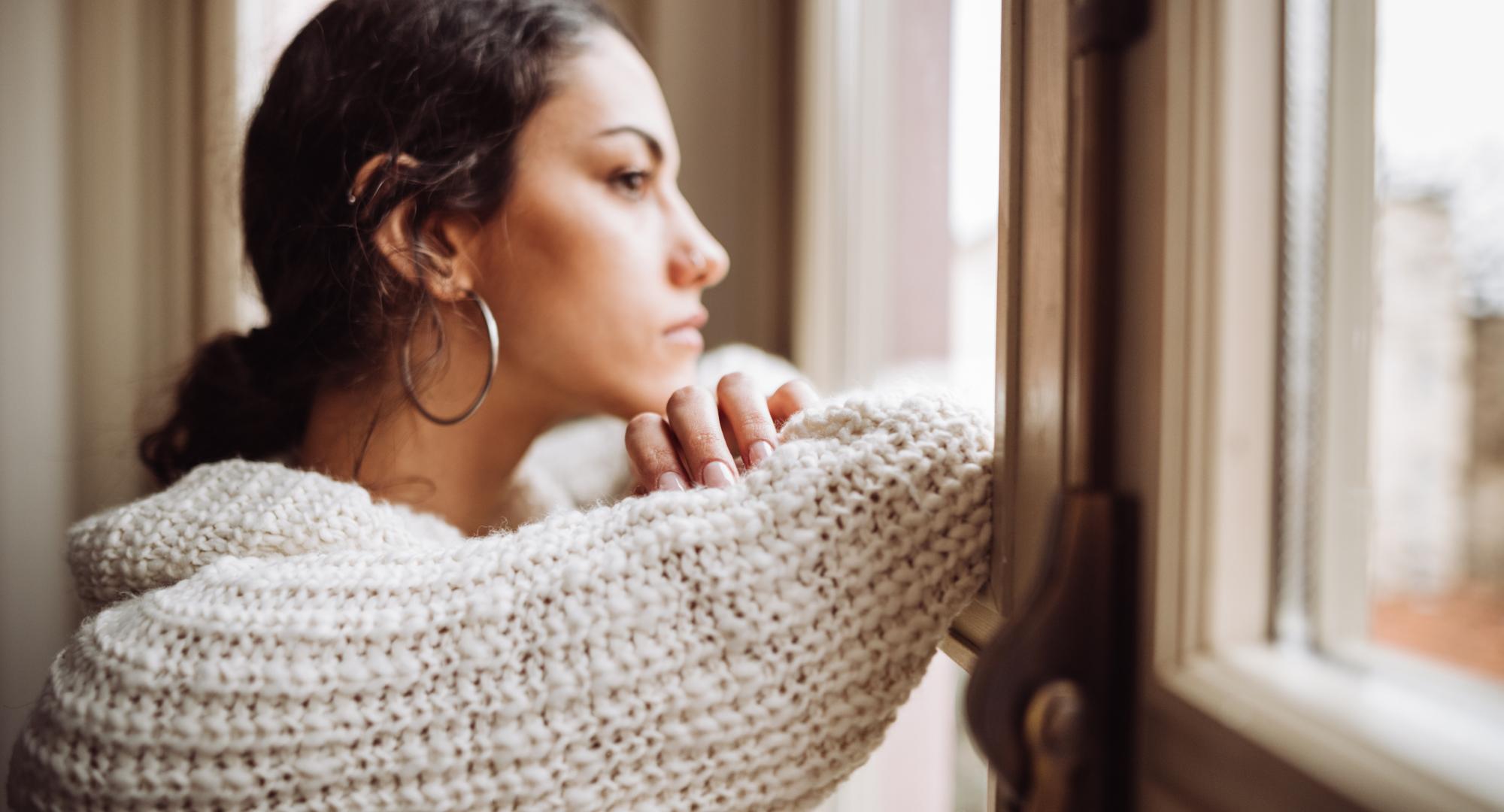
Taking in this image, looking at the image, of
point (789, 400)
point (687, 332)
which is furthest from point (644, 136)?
point (789, 400)

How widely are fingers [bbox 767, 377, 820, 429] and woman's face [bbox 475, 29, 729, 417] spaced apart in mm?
Answer: 151

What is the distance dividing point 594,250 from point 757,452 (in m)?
0.28

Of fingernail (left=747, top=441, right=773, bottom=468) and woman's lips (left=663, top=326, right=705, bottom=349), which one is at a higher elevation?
woman's lips (left=663, top=326, right=705, bottom=349)

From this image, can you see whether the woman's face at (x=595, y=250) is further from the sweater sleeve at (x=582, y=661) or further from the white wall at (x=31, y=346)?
the white wall at (x=31, y=346)

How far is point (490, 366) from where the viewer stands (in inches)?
28.2

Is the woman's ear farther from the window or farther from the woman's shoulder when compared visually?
the window

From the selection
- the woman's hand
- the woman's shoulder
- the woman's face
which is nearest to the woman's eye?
the woman's face

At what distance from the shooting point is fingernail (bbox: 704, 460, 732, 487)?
54 centimetres

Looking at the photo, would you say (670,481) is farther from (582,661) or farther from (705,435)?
(582,661)

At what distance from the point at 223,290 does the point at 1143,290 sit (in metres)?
1.28

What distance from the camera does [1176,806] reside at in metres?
0.32

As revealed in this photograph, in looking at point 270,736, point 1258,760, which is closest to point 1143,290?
point 1258,760

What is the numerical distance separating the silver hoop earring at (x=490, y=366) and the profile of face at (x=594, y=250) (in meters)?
0.02

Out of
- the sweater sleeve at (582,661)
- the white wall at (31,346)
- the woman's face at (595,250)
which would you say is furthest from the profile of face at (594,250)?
the white wall at (31,346)
